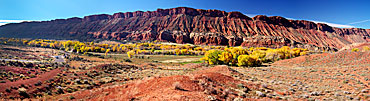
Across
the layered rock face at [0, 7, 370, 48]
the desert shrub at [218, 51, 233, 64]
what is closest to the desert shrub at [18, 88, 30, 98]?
the desert shrub at [218, 51, 233, 64]

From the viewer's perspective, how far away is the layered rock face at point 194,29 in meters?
141

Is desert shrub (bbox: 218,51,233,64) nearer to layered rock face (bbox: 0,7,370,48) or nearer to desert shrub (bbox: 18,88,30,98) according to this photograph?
desert shrub (bbox: 18,88,30,98)

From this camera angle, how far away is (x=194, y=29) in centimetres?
15400

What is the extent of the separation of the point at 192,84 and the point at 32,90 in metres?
17.5

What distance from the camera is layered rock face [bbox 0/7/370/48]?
141 meters

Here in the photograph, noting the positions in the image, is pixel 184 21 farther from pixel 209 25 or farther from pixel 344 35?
pixel 344 35

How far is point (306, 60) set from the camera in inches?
1357

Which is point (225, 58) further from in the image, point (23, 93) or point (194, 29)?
point (194, 29)

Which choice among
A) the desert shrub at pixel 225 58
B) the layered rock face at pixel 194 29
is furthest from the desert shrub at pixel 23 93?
the layered rock face at pixel 194 29

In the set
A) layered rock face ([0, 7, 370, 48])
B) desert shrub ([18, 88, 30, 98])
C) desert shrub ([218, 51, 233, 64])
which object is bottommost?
desert shrub ([18, 88, 30, 98])

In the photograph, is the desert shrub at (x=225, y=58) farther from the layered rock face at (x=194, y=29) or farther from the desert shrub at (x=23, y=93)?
the layered rock face at (x=194, y=29)

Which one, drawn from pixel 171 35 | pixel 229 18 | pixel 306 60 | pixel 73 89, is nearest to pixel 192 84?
pixel 73 89

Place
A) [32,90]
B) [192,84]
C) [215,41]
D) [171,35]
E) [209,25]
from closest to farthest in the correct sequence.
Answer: [192,84] → [32,90] → [215,41] → [171,35] → [209,25]

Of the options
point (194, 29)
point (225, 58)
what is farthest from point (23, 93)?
point (194, 29)
